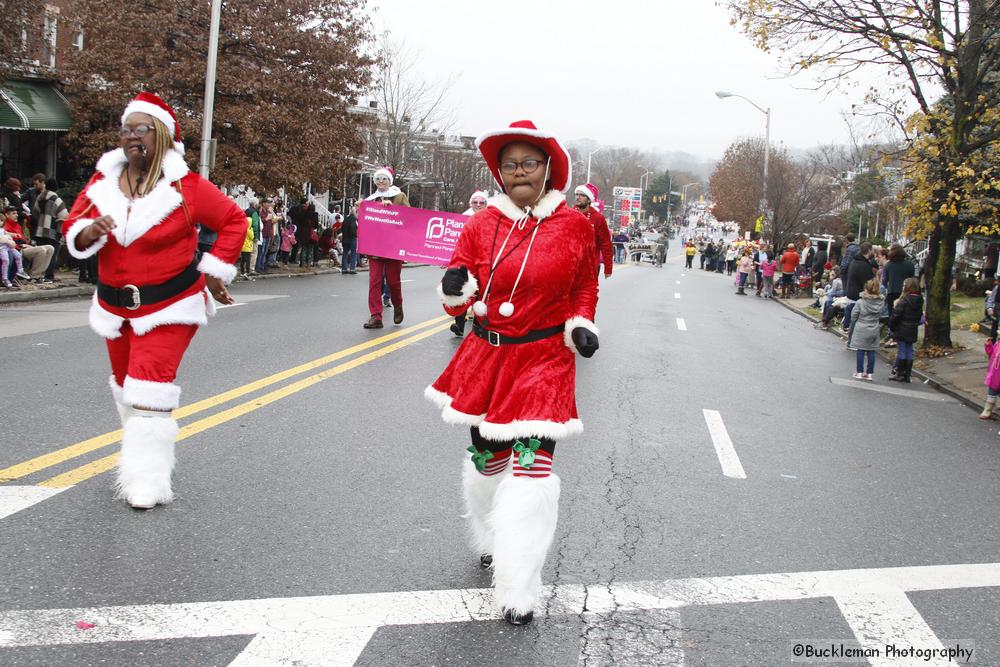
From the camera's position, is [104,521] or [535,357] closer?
[535,357]

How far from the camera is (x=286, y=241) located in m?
23.7

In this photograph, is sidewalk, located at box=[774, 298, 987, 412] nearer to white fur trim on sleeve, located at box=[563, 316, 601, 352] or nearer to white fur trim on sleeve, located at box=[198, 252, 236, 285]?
white fur trim on sleeve, located at box=[563, 316, 601, 352]

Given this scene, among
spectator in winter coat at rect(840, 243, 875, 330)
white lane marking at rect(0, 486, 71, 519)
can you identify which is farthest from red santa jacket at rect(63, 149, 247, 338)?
spectator in winter coat at rect(840, 243, 875, 330)

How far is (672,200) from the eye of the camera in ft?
465

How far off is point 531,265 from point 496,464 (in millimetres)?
858

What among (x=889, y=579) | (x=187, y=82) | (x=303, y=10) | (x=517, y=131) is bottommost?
(x=889, y=579)

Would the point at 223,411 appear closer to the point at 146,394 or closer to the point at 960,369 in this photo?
the point at 146,394

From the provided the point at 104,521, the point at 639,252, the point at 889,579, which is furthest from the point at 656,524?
the point at 639,252

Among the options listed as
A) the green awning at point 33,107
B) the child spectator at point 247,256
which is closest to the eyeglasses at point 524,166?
the child spectator at point 247,256

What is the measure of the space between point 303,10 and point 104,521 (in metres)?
20.1

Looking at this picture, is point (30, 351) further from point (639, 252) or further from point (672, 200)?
point (672, 200)

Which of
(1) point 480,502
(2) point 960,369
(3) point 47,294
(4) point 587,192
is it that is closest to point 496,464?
Result: (1) point 480,502

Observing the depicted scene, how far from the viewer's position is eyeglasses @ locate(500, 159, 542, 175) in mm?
3814

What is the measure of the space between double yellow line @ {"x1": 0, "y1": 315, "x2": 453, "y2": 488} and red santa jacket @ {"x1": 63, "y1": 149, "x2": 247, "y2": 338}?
87cm
